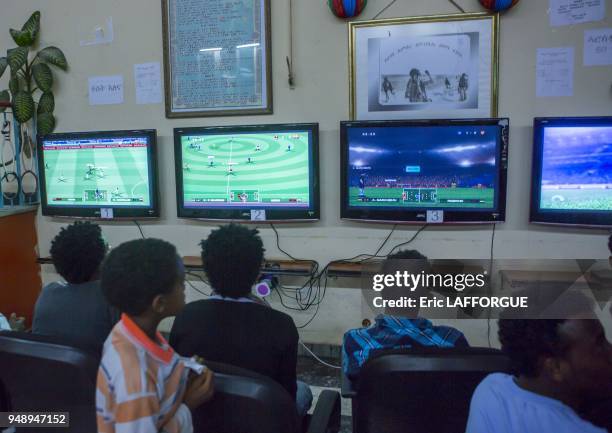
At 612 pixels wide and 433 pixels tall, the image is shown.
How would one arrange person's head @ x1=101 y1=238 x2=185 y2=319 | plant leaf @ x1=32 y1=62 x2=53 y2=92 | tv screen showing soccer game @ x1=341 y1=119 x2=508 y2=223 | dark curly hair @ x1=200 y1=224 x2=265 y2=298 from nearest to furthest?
person's head @ x1=101 y1=238 x2=185 y2=319, dark curly hair @ x1=200 y1=224 x2=265 y2=298, tv screen showing soccer game @ x1=341 y1=119 x2=508 y2=223, plant leaf @ x1=32 y1=62 x2=53 y2=92

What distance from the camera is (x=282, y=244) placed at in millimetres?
2795

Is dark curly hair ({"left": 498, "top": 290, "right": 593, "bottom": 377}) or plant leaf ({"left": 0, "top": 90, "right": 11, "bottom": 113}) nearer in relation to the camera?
dark curly hair ({"left": 498, "top": 290, "right": 593, "bottom": 377})

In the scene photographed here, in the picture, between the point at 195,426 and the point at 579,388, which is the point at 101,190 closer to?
the point at 195,426

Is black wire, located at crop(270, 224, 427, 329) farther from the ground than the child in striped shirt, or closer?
closer

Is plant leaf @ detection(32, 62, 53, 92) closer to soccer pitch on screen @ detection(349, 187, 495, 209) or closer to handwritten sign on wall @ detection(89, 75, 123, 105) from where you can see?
handwritten sign on wall @ detection(89, 75, 123, 105)

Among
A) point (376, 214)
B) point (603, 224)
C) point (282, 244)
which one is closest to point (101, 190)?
point (282, 244)

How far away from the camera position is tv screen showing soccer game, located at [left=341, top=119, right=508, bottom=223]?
2.37m

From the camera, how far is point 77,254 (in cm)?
158

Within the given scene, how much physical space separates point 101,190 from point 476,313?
8.19 feet

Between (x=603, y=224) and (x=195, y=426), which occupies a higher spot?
(x=603, y=224)

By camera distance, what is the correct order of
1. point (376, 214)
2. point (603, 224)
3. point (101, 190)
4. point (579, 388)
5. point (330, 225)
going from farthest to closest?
point (101, 190) → point (330, 225) → point (376, 214) → point (603, 224) → point (579, 388)

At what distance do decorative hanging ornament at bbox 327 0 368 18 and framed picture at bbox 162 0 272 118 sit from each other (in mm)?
415

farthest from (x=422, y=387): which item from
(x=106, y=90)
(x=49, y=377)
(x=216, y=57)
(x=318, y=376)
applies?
(x=106, y=90)

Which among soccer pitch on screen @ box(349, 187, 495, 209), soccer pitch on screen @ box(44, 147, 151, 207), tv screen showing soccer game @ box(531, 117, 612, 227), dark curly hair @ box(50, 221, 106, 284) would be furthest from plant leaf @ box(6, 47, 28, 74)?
tv screen showing soccer game @ box(531, 117, 612, 227)
